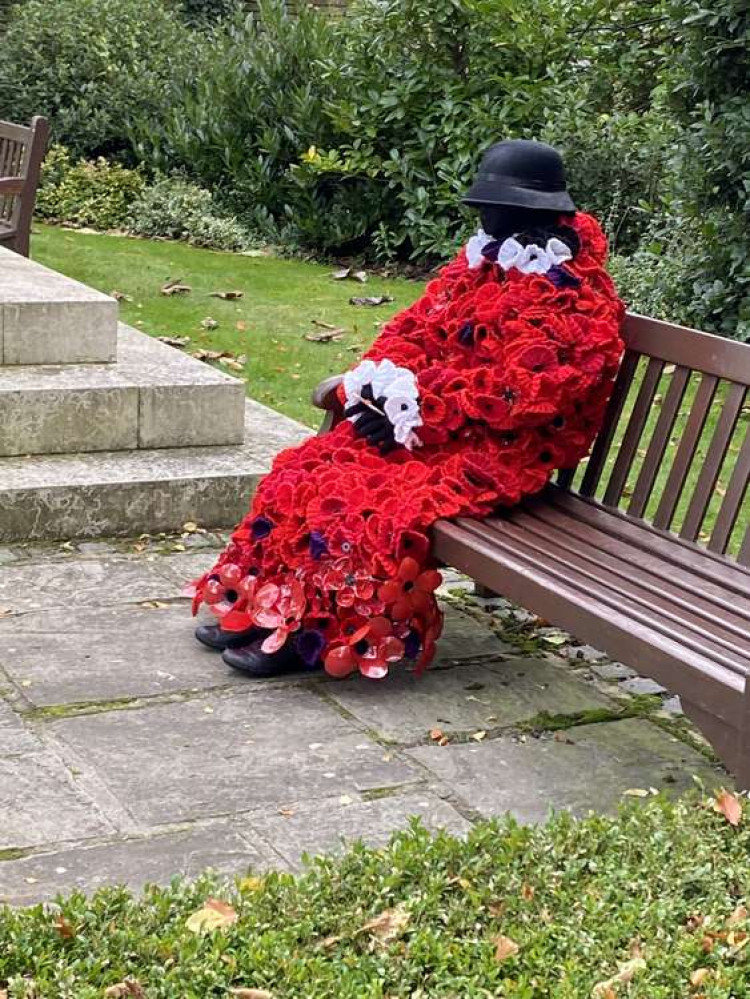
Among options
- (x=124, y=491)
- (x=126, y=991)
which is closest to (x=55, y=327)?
(x=124, y=491)

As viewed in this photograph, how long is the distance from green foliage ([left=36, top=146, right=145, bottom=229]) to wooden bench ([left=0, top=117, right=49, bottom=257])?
3.61 m

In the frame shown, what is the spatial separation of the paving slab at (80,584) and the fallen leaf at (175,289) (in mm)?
4694

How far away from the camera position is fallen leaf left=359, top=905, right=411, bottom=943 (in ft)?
8.38

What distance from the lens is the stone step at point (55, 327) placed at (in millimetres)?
5805

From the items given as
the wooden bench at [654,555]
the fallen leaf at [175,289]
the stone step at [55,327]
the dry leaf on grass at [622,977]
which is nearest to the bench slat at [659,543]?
the wooden bench at [654,555]

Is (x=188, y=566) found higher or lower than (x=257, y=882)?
lower

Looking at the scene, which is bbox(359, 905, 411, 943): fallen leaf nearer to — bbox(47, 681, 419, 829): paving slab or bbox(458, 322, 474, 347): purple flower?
bbox(47, 681, 419, 829): paving slab

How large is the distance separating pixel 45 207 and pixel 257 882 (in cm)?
1017

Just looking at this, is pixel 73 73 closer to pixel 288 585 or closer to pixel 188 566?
pixel 188 566

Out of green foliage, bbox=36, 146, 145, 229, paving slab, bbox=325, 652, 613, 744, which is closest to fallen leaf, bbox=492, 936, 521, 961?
paving slab, bbox=325, 652, 613, 744

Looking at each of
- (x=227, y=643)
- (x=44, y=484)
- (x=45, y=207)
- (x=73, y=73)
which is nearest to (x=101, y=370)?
→ (x=44, y=484)

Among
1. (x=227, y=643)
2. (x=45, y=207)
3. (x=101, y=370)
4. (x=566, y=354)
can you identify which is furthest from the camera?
(x=45, y=207)

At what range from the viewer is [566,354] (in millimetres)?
4027

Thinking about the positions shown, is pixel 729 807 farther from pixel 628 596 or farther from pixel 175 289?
pixel 175 289
